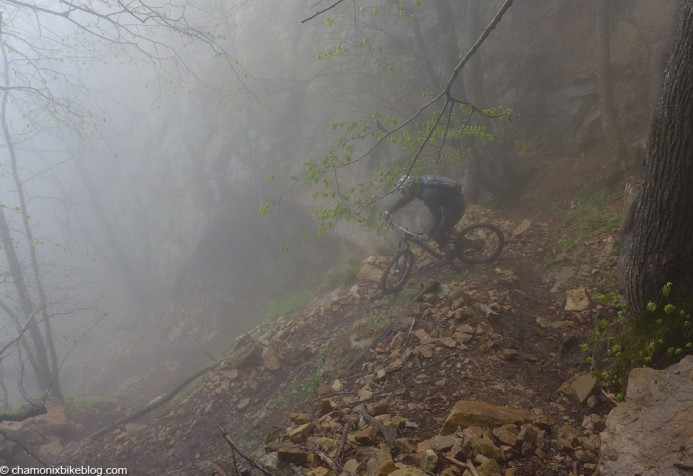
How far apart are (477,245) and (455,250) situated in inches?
15.1

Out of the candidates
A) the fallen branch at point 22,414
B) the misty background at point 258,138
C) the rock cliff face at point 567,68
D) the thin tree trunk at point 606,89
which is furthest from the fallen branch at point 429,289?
the fallen branch at point 22,414

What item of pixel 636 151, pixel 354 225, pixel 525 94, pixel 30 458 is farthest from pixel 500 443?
pixel 354 225

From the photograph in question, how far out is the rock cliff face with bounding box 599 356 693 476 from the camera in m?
2.17

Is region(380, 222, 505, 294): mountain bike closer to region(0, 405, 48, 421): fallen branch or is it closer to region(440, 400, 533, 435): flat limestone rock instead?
region(440, 400, 533, 435): flat limestone rock

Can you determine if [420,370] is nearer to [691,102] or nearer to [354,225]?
[691,102]

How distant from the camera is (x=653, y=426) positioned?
7.82 ft

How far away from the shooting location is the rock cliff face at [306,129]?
8.62 m

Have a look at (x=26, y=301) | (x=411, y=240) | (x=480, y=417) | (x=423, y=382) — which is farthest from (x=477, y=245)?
(x=26, y=301)

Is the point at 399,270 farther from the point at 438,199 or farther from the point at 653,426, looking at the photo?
the point at 653,426

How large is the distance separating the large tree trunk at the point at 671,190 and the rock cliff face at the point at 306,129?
15.2 ft

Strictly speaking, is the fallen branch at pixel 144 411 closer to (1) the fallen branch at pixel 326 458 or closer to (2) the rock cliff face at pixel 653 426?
(1) the fallen branch at pixel 326 458

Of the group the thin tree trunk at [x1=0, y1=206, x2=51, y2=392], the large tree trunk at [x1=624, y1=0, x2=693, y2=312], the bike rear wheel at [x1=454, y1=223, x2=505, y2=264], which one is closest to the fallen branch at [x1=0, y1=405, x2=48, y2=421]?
the thin tree trunk at [x1=0, y1=206, x2=51, y2=392]

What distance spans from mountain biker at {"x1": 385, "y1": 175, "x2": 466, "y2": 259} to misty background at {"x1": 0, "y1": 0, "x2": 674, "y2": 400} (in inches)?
25.8

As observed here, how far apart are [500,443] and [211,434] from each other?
496 centimetres
